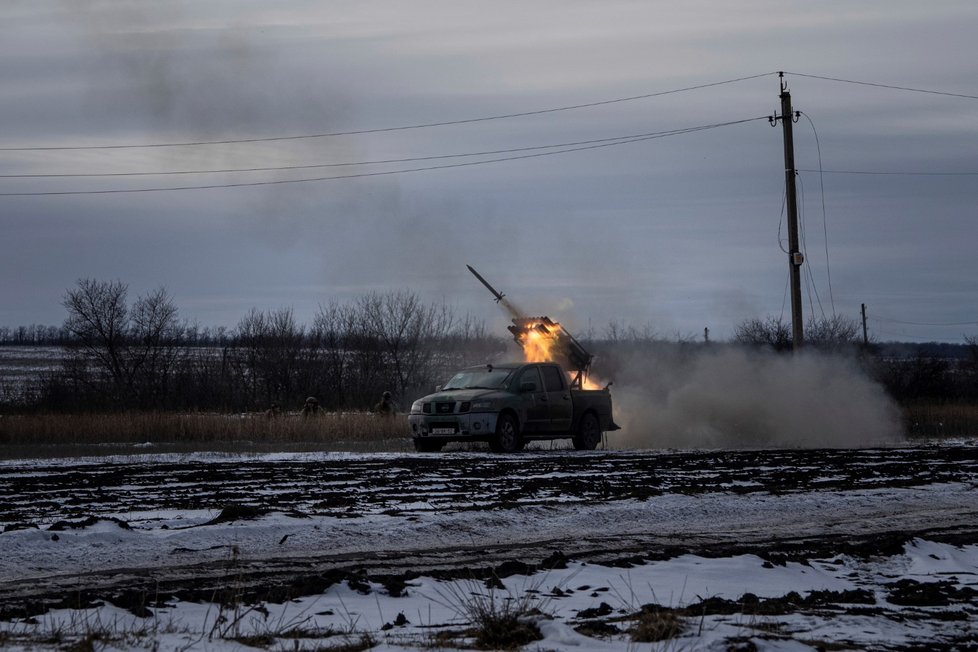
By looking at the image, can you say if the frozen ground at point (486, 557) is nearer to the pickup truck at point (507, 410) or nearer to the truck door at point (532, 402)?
the pickup truck at point (507, 410)

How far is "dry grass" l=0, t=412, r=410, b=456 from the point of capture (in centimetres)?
3111

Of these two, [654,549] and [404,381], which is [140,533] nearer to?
[654,549]

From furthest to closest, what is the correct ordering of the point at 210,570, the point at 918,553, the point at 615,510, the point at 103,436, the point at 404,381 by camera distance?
1. the point at 404,381
2. the point at 103,436
3. the point at 615,510
4. the point at 918,553
5. the point at 210,570

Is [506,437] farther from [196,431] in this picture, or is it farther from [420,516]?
[420,516]

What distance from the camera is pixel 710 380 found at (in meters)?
34.4

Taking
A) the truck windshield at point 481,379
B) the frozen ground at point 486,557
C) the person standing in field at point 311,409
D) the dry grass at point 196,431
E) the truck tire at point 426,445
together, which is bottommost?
the frozen ground at point 486,557

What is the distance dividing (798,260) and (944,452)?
974 cm

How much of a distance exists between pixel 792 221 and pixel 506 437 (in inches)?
537

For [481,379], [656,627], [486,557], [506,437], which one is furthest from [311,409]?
[656,627]

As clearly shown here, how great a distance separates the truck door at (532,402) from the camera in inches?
1021

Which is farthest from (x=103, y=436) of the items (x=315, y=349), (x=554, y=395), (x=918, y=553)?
(x=315, y=349)

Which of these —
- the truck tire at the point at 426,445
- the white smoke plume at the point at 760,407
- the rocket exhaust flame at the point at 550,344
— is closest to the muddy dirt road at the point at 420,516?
the truck tire at the point at 426,445

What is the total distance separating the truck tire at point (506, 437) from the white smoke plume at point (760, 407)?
7688 mm

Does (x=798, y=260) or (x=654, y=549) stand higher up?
(x=798, y=260)
